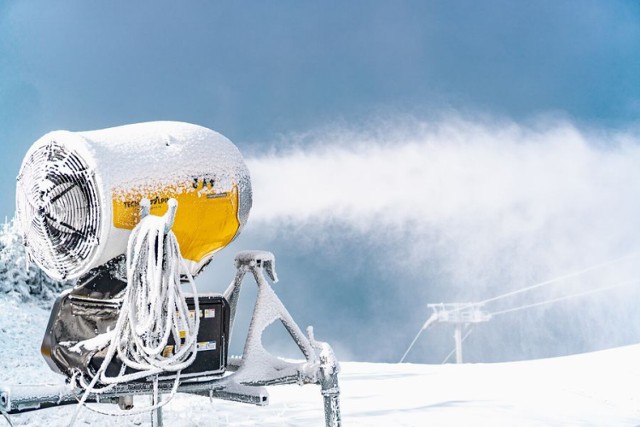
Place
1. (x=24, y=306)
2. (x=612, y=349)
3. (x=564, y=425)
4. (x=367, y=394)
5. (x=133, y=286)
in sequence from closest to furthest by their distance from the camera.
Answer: (x=133, y=286) < (x=564, y=425) < (x=367, y=394) < (x=612, y=349) < (x=24, y=306)

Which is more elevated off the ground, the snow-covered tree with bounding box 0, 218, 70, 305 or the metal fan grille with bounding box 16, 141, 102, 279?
the snow-covered tree with bounding box 0, 218, 70, 305

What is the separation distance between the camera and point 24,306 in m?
19.6

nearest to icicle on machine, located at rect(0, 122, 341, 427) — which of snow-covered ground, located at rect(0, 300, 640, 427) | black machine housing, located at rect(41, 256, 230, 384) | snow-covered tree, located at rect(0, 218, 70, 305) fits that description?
black machine housing, located at rect(41, 256, 230, 384)

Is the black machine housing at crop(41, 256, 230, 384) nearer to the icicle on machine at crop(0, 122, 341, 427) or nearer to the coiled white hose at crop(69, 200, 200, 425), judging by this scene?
the icicle on machine at crop(0, 122, 341, 427)

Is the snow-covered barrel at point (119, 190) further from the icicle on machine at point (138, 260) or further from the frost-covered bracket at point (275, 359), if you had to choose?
the frost-covered bracket at point (275, 359)

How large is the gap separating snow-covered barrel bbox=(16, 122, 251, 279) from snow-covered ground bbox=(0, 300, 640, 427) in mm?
3174

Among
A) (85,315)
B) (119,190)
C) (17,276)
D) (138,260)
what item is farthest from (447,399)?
(17,276)

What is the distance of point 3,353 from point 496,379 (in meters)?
12.4

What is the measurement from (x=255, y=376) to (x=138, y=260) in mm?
1619

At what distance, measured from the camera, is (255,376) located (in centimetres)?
524

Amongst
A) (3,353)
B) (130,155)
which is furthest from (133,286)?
(3,353)

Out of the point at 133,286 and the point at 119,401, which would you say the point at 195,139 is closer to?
the point at 133,286

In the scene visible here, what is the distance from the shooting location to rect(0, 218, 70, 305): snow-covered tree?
20016mm

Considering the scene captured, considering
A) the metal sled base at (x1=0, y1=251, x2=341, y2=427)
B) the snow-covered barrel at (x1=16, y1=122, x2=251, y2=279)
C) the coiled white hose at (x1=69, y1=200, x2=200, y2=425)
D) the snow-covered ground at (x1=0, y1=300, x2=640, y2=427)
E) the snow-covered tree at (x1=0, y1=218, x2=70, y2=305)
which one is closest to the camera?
the coiled white hose at (x1=69, y1=200, x2=200, y2=425)
